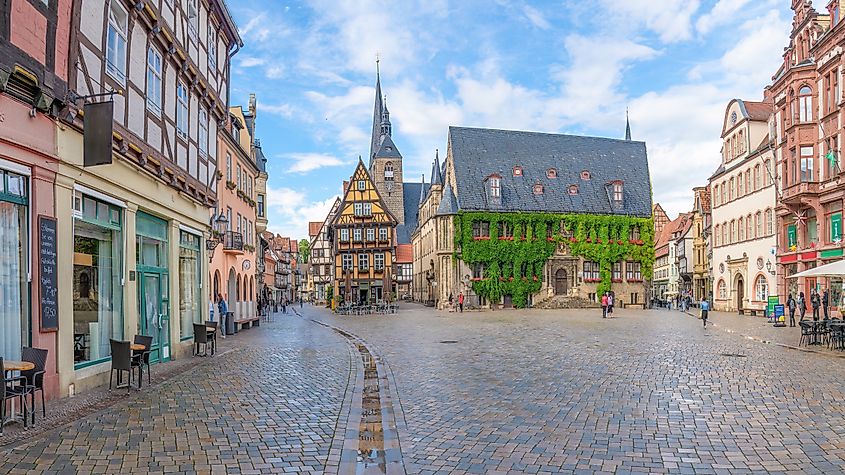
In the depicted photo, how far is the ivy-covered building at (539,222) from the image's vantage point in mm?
59312

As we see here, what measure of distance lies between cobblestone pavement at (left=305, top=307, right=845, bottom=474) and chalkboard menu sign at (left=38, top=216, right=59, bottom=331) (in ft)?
17.3

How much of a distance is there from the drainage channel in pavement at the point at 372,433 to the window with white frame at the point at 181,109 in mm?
7919

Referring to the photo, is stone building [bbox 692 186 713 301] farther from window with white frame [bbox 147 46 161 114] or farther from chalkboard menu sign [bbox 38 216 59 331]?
chalkboard menu sign [bbox 38 216 59 331]

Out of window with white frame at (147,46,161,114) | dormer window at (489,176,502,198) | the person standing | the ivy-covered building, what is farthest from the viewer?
dormer window at (489,176,502,198)

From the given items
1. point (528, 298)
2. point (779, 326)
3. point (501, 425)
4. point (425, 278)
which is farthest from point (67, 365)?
point (425, 278)

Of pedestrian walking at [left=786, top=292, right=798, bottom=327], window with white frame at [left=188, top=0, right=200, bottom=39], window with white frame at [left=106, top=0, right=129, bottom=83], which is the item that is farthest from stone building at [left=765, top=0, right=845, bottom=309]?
window with white frame at [left=106, top=0, right=129, bottom=83]

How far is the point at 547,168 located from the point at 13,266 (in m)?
58.5

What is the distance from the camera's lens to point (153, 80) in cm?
1486

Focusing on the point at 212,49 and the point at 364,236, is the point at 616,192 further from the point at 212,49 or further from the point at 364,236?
the point at 212,49

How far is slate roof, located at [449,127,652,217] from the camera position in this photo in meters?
61.9

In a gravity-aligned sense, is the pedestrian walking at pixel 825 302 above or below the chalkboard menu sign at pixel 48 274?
below

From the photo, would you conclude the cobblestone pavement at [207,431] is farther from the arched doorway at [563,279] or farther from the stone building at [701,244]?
the stone building at [701,244]

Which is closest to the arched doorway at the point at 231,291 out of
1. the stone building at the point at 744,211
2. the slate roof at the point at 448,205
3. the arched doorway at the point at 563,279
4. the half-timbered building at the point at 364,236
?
the slate roof at the point at 448,205

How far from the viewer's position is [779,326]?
29797 mm
